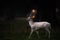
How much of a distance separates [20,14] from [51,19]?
0.82 meters

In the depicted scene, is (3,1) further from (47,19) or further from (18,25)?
(47,19)

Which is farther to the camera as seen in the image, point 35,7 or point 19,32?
point 35,7

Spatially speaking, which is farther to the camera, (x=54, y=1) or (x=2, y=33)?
(x=54, y=1)

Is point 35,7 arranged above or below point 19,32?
above

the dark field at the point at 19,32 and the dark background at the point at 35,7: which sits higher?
the dark background at the point at 35,7

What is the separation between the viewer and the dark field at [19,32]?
4211 mm

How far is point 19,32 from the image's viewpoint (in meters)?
4.76

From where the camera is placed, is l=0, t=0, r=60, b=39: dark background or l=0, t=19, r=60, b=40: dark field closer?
l=0, t=19, r=60, b=40: dark field

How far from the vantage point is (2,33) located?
15.4 ft

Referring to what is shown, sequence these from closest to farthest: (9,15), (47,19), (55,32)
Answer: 1. (55,32)
2. (47,19)
3. (9,15)

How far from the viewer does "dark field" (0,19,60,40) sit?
13.8ft

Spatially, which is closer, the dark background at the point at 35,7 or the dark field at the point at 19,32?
the dark field at the point at 19,32

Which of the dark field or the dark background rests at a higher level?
the dark background

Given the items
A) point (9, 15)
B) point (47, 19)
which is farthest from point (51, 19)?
point (9, 15)
